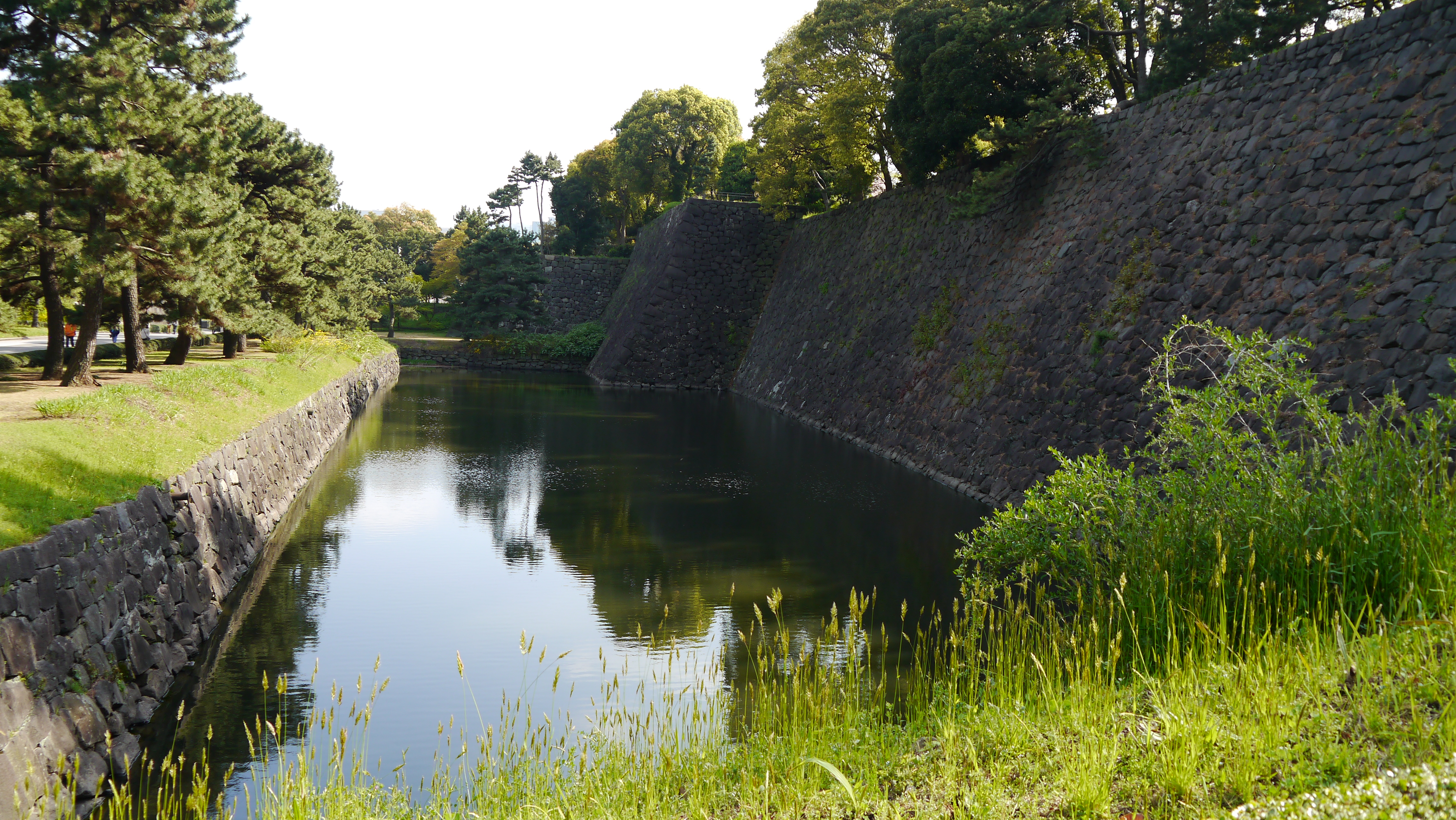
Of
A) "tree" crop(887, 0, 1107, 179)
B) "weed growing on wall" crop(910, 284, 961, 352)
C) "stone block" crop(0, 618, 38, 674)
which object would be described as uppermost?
"tree" crop(887, 0, 1107, 179)

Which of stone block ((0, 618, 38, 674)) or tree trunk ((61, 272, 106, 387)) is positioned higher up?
tree trunk ((61, 272, 106, 387))

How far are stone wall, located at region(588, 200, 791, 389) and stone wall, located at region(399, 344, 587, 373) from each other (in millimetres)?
4533

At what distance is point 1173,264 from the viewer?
11.5 metres

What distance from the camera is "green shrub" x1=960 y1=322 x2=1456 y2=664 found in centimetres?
394

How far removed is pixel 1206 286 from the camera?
1074 cm

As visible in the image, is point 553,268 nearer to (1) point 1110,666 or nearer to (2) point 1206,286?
(2) point 1206,286

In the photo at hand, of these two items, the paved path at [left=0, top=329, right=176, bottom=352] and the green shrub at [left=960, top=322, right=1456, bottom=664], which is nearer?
the green shrub at [left=960, top=322, right=1456, bottom=664]

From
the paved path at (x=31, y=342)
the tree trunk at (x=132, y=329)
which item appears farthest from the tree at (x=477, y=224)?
the tree trunk at (x=132, y=329)

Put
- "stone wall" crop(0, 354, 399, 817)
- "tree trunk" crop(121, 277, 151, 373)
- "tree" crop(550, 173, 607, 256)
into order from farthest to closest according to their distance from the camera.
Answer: "tree" crop(550, 173, 607, 256) < "tree trunk" crop(121, 277, 151, 373) < "stone wall" crop(0, 354, 399, 817)

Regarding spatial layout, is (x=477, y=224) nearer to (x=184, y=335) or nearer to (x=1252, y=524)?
(x=184, y=335)

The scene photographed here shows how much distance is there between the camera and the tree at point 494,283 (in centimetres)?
4041

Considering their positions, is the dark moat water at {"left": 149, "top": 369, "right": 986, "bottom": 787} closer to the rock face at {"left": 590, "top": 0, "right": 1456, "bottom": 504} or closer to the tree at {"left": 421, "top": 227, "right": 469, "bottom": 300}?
the rock face at {"left": 590, "top": 0, "right": 1456, "bottom": 504}

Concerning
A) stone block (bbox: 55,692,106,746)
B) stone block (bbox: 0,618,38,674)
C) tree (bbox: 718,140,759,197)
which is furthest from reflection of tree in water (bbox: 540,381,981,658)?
tree (bbox: 718,140,759,197)

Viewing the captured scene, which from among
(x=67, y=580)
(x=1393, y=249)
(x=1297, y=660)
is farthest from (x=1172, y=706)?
(x=1393, y=249)
